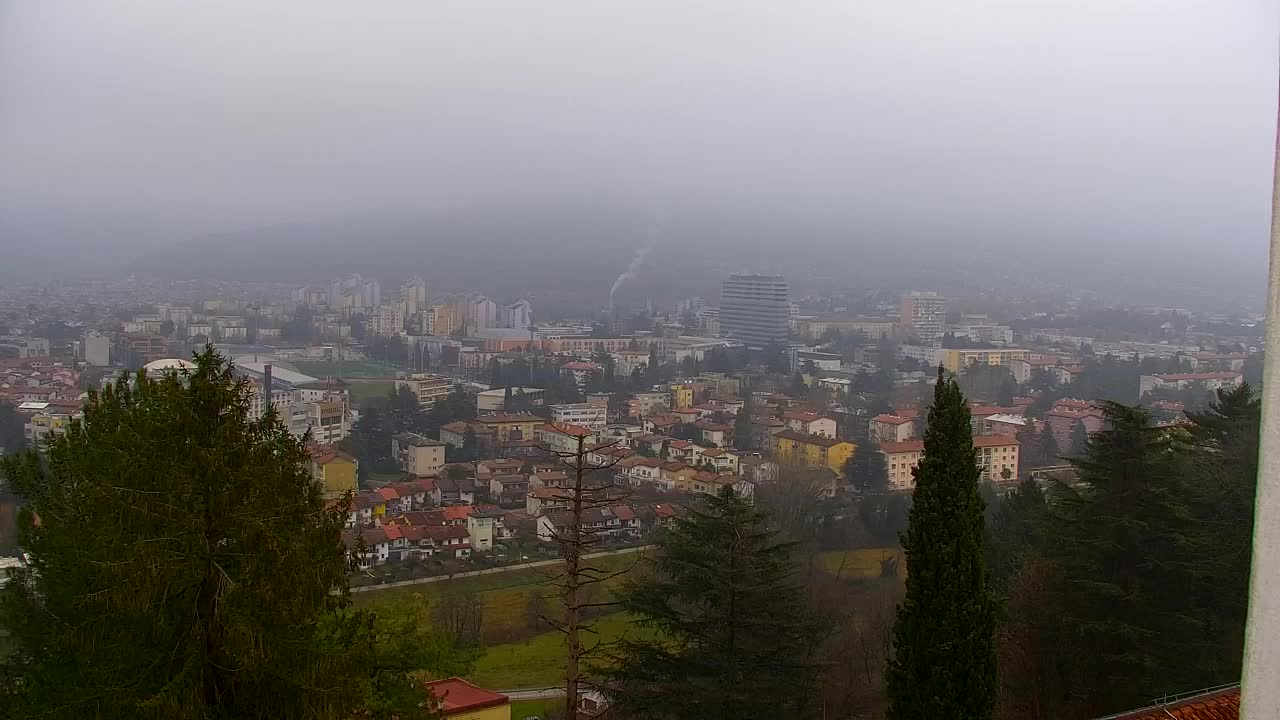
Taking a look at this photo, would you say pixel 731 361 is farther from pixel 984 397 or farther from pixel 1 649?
pixel 1 649

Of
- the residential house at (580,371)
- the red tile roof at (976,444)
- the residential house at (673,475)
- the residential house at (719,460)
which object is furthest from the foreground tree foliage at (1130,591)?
the residential house at (580,371)

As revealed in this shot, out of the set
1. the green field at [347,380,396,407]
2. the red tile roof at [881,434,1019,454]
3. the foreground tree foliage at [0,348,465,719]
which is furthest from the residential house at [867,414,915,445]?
the foreground tree foliage at [0,348,465,719]

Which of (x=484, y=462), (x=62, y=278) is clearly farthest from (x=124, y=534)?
(x=62, y=278)

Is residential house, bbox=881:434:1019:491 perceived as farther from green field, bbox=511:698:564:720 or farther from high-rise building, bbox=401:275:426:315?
high-rise building, bbox=401:275:426:315

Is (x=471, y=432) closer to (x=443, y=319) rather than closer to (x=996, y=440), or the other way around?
(x=996, y=440)

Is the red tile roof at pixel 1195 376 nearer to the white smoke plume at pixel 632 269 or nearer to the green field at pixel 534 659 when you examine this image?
the green field at pixel 534 659

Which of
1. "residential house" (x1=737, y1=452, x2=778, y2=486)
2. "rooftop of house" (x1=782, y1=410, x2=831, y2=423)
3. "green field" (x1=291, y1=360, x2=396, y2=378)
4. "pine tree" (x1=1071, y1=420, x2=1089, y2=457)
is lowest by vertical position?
"residential house" (x1=737, y1=452, x2=778, y2=486)
